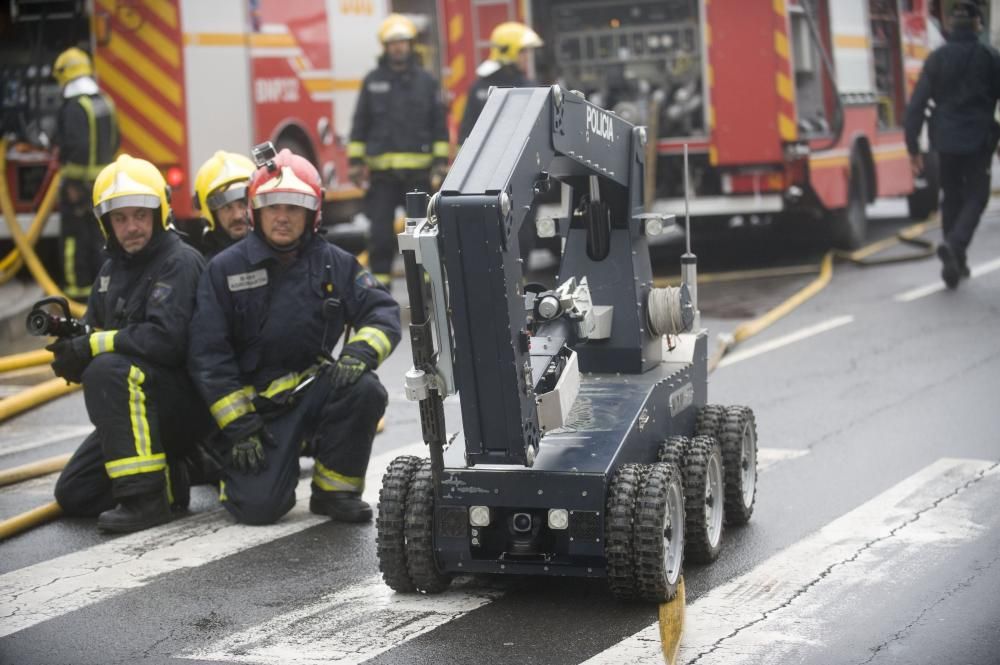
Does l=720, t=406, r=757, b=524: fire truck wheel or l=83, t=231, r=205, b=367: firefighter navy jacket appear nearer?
l=720, t=406, r=757, b=524: fire truck wheel

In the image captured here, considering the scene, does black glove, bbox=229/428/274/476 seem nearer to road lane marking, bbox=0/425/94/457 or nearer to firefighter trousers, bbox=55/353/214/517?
firefighter trousers, bbox=55/353/214/517

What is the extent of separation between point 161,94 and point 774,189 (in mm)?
5142

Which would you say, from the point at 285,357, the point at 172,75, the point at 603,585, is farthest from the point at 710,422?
the point at 172,75

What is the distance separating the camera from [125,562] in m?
6.29

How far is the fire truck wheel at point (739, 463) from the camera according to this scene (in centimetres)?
636

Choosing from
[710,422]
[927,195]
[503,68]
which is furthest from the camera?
[927,195]

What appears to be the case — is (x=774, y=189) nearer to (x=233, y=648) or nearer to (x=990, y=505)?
(x=990, y=505)

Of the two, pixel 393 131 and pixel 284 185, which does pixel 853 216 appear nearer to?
pixel 393 131

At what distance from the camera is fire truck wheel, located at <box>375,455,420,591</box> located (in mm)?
5543

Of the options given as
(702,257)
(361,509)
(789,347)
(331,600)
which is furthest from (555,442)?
(702,257)

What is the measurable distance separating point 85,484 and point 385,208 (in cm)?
647

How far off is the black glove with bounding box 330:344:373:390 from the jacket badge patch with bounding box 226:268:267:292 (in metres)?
0.46

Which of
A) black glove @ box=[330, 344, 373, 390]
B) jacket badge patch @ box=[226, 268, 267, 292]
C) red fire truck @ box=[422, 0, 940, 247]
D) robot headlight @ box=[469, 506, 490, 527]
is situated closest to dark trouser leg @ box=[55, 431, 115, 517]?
jacket badge patch @ box=[226, 268, 267, 292]

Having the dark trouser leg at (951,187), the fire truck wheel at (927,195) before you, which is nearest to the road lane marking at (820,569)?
the dark trouser leg at (951,187)
